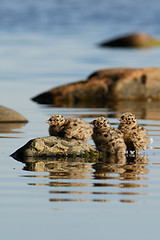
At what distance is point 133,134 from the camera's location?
48.1 ft

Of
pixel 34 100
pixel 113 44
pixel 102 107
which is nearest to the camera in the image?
Result: pixel 102 107


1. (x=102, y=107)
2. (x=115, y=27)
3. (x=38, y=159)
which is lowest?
(x=38, y=159)

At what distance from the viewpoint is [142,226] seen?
30.8ft

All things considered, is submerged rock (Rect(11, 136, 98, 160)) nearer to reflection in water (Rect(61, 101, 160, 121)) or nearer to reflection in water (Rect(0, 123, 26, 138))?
reflection in water (Rect(0, 123, 26, 138))

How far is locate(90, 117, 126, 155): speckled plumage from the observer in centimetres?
1434

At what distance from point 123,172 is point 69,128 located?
2.11 metres

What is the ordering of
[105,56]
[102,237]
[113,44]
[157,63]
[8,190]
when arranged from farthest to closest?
[113,44]
[105,56]
[157,63]
[8,190]
[102,237]

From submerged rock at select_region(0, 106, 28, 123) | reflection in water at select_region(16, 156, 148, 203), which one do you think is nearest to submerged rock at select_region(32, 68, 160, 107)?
submerged rock at select_region(0, 106, 28, 123)

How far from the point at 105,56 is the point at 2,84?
46.5ft

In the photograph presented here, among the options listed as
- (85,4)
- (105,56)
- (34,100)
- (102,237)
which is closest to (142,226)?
(102,237)

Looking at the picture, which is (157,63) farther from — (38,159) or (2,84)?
(38,159)

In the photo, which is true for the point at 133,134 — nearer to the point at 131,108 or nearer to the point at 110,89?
the point at 131,108

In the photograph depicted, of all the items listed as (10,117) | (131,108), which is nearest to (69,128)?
(10,117)

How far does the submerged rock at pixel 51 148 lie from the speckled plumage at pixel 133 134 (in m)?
0.82
